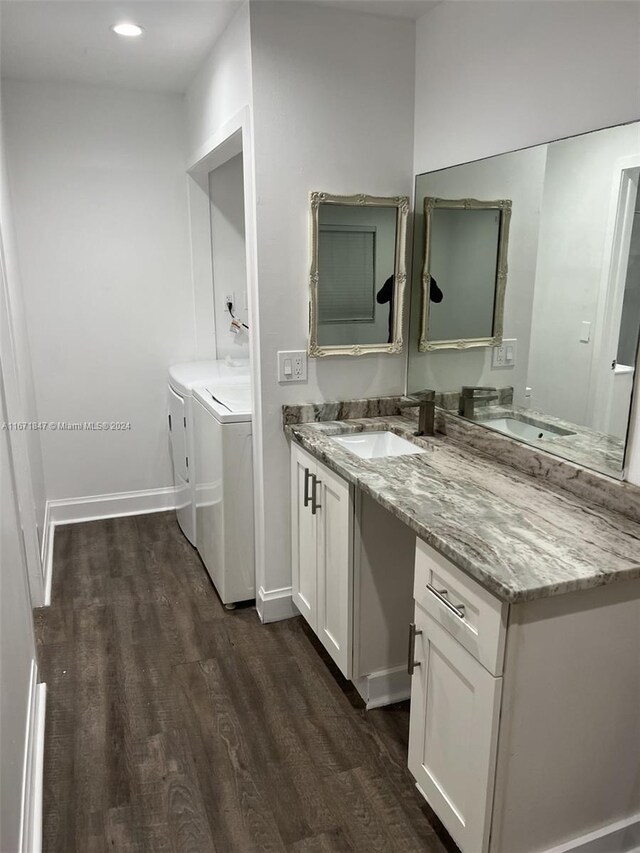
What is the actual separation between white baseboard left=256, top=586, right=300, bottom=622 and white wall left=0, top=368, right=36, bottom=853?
0.94 meters

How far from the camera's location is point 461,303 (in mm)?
2410

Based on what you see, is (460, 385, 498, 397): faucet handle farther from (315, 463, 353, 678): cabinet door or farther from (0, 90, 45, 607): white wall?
(0, 90, 45, 607): white wall

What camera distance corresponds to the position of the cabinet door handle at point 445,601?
150 cm

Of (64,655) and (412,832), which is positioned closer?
(412,832)

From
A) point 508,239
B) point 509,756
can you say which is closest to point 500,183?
point 508,239

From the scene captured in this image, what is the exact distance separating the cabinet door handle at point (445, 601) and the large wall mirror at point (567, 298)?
1.91 ft

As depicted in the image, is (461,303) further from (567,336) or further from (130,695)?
(130,695)

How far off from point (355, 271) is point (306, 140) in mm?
520

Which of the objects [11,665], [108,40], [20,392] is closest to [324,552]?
[11,665]

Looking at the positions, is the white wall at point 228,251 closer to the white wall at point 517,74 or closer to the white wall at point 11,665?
the white wall at point 517,74

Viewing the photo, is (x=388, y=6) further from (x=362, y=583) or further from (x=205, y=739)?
(x=205, y=739)

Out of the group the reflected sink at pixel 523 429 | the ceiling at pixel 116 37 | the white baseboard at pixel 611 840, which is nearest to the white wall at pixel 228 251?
the ceiling at pixel 116 37

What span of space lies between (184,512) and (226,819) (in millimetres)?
1950

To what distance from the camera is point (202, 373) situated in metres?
3.56
